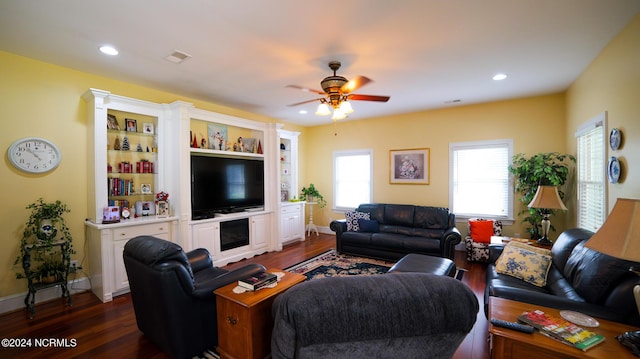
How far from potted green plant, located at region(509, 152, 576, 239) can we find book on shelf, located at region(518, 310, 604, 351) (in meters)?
3.26

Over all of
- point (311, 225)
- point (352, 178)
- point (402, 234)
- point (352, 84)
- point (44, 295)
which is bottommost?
point (44, 295)

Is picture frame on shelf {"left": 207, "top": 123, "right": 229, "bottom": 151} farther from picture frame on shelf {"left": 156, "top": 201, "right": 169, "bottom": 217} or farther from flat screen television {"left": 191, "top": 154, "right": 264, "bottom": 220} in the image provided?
picture frame on shelf {"left": 156, "top": 201, "right": 169, "bottom": 217}

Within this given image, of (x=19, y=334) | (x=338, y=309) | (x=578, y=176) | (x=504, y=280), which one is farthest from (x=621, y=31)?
(x=19, y=334)

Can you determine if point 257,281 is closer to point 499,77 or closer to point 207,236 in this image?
point 207,236

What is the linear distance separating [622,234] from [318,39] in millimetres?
2545

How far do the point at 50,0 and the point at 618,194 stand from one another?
519 centimetres

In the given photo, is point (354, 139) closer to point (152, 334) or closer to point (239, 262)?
point (239, 262)

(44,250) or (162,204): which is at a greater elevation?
(162,204)

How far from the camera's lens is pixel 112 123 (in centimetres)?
371

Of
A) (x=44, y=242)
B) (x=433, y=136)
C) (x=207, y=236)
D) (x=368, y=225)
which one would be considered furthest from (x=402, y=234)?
(x=44, y=242)

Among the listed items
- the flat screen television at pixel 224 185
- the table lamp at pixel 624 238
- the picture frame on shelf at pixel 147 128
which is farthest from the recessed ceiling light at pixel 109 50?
the table lamp at pixel 624 238
